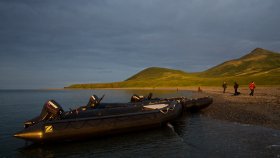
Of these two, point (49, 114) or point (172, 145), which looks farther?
point (49, 114)

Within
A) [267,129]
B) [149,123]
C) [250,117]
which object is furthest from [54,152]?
[250,117]

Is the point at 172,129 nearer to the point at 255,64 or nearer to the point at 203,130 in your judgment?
the point at 203,130

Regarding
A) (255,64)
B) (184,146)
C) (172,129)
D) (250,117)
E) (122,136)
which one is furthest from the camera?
(255,64)

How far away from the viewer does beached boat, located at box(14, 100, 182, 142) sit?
1349 centimetres

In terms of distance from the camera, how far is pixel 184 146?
12.8 m

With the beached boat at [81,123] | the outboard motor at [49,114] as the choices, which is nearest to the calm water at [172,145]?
the beached boat at [81,123]

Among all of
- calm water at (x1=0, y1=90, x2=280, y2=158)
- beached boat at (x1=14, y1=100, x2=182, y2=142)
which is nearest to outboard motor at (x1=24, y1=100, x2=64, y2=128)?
→ beached boat at (x1=14, y1=100, x2=182, y2=142)

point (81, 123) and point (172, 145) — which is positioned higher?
point (81, 123)

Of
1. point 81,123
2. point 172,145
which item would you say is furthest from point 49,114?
point 172,145

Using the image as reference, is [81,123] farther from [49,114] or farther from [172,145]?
[172,145]

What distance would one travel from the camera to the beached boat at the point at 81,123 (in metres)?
13.5

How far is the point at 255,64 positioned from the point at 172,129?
639ft

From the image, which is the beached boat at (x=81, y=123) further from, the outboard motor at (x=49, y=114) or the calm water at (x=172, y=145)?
the calm water at (x=172, y=145)

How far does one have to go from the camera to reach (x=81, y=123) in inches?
560
